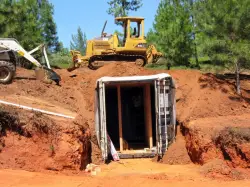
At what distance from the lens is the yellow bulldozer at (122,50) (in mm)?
22328

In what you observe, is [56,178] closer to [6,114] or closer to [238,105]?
[6,114]

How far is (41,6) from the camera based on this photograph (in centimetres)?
3694

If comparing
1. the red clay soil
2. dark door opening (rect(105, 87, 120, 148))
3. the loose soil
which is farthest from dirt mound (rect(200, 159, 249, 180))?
dark door opening (rect(105, 87, 120, 148))

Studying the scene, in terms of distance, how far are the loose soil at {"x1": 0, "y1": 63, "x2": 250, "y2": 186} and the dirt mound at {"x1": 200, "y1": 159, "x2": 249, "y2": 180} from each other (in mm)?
158

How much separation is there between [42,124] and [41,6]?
27.1 meters

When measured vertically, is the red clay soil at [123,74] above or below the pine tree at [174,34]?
below

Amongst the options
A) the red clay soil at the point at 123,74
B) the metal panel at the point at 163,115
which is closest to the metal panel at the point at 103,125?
the red clay soil at the point at 123,74

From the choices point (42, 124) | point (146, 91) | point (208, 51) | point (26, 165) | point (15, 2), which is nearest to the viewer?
point (26, 165)

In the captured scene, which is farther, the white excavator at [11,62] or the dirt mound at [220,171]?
the white excavator at [11,62]

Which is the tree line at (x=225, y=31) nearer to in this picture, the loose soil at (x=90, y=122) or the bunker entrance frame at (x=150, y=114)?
the loose soil at (x=90, y=122)

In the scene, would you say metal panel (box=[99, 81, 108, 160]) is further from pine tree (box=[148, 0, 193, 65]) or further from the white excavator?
pine tree (box=[148, 0, 193, 65])

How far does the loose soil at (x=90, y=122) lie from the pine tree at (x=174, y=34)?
5.51 meters

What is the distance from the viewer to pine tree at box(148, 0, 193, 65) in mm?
26500

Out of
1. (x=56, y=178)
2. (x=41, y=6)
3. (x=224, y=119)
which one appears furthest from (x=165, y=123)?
(x=41, y=6)
